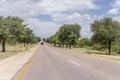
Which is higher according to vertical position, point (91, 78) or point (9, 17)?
point (9, 17)

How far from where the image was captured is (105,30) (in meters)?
56.5

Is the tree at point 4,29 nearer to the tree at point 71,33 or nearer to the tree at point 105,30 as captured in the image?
the tree at point 105,30

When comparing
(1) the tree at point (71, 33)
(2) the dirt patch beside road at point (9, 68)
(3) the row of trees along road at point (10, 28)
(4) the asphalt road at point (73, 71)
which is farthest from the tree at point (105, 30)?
→ (1) the tree at point (71, 33)

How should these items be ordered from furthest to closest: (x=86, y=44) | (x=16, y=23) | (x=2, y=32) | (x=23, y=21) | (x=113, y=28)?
(x=86, y=44) → (x=23, y=21) → (x=16, y=23) → (x=2, y=32) → (x=113, y=28)

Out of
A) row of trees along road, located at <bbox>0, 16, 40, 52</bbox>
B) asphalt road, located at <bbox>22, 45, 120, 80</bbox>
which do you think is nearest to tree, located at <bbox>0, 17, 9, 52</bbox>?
row of trees along road, located at <bbox>0, 16, 40, 52</bbox>

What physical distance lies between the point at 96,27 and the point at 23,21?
2048cm

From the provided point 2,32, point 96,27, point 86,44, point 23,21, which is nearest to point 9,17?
point 23,21

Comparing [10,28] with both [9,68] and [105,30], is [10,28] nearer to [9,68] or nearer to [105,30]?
[105,30]

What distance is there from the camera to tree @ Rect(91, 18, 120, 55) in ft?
186

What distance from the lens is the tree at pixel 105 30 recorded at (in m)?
56.8

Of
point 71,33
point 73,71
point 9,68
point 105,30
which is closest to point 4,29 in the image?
point 105,30

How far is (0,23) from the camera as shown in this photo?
63.0 m

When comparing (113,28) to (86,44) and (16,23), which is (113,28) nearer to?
(16,23)

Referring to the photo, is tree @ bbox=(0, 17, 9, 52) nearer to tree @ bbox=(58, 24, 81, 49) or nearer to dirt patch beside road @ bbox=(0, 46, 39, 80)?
dirt patch beside road @ bbox=(0, 46, 39, 80)
